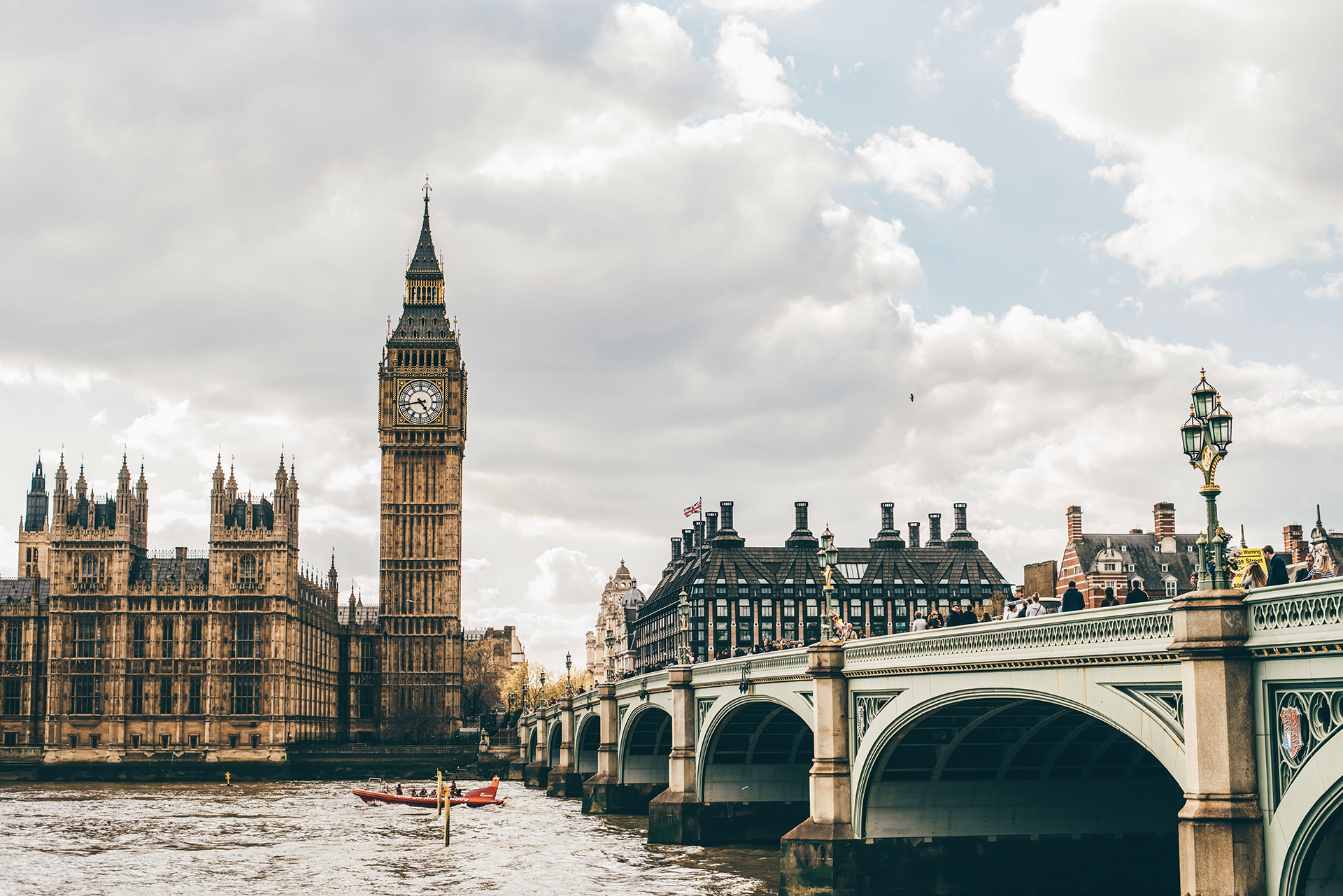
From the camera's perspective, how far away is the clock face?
143375mm

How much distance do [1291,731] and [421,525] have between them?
12780 centimetres

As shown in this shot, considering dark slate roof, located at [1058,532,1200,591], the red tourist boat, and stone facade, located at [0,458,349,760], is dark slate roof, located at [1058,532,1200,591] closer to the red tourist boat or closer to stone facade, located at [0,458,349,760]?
the red tourist boat

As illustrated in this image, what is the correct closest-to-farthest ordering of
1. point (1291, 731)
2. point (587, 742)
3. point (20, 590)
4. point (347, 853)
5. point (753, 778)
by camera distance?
point (1291, 731) < point (753, 778) < point (347, 853) < point (587, 742) < point (20, 590)

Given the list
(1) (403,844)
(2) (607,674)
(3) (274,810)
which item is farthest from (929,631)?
(3) (274,810)

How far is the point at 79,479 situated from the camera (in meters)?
125

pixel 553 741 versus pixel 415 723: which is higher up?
pixel 553 741

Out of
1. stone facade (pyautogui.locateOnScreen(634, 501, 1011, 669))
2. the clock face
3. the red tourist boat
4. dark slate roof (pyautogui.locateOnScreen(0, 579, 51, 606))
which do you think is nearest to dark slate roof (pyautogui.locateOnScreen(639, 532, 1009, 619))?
stone facade (pyautogui.locateOnScreen(634, 501, 1011, 669))

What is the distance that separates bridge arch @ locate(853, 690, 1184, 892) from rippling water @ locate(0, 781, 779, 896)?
5.81 metres

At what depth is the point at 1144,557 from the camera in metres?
89.3

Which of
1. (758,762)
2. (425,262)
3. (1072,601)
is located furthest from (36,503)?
(1072,601)

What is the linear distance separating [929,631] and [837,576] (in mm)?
104186

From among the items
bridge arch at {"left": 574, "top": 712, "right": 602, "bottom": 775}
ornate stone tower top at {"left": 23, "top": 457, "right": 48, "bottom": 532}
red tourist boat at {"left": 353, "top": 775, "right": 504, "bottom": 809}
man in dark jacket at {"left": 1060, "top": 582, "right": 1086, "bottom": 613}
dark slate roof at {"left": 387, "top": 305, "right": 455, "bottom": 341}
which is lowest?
red tourist boat at {"left": 353, "top": 775, "right": 504, "bottom": 809}

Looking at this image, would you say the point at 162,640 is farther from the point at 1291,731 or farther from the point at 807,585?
the point at 1291,731

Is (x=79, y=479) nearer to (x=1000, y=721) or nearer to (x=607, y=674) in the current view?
(x=607, y=674)
